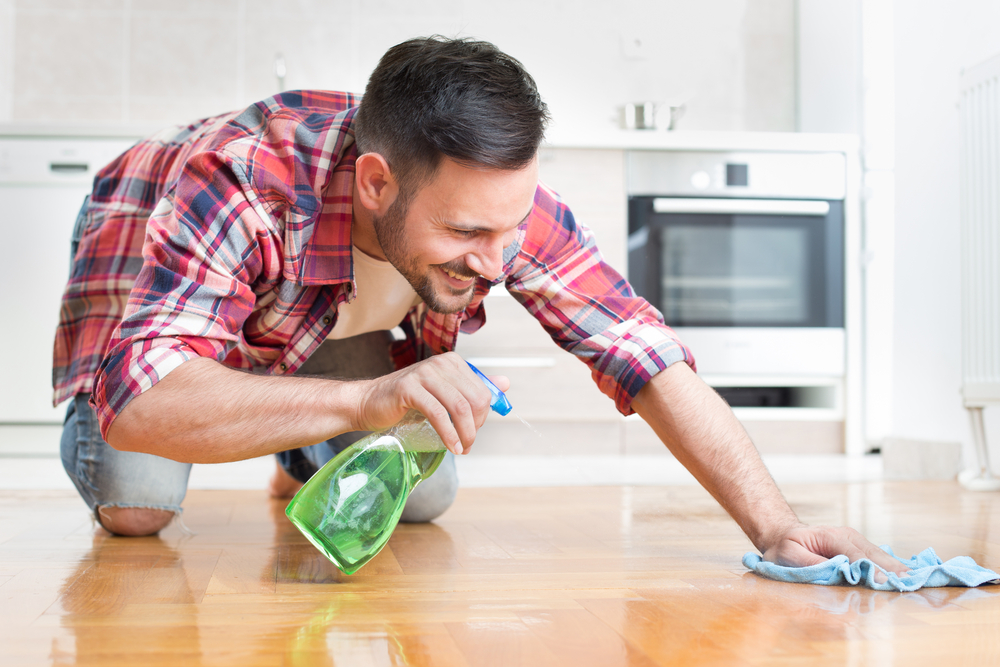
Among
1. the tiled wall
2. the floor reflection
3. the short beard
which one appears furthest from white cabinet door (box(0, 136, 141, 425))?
the short beard

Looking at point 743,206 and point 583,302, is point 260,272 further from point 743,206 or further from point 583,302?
point 743,206

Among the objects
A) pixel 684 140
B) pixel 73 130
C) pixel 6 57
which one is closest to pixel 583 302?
pixel 684 140

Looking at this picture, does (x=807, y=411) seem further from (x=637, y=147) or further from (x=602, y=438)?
(x=637, y=147)

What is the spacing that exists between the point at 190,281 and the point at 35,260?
1.84 m

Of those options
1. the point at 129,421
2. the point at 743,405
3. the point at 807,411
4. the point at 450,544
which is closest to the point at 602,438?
the point at 743,405

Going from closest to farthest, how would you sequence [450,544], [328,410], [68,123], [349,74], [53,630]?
1. [53,630]
2. [328,410]
3. [450,544]
4. [68,123]
5. [349,74]

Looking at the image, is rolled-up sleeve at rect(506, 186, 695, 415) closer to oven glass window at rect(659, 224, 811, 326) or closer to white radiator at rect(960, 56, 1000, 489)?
white radiator at rect(960, 56, 1000, 489)

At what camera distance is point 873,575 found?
2.85ft

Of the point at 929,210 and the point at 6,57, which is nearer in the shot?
the point at 929,210

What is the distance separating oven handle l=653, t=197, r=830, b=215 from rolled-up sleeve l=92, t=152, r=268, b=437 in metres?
1.78

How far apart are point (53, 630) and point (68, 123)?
80.4 inches

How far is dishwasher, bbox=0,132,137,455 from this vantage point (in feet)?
7.91

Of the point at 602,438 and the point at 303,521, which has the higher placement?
the point at 303,521

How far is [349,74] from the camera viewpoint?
3051 mm
